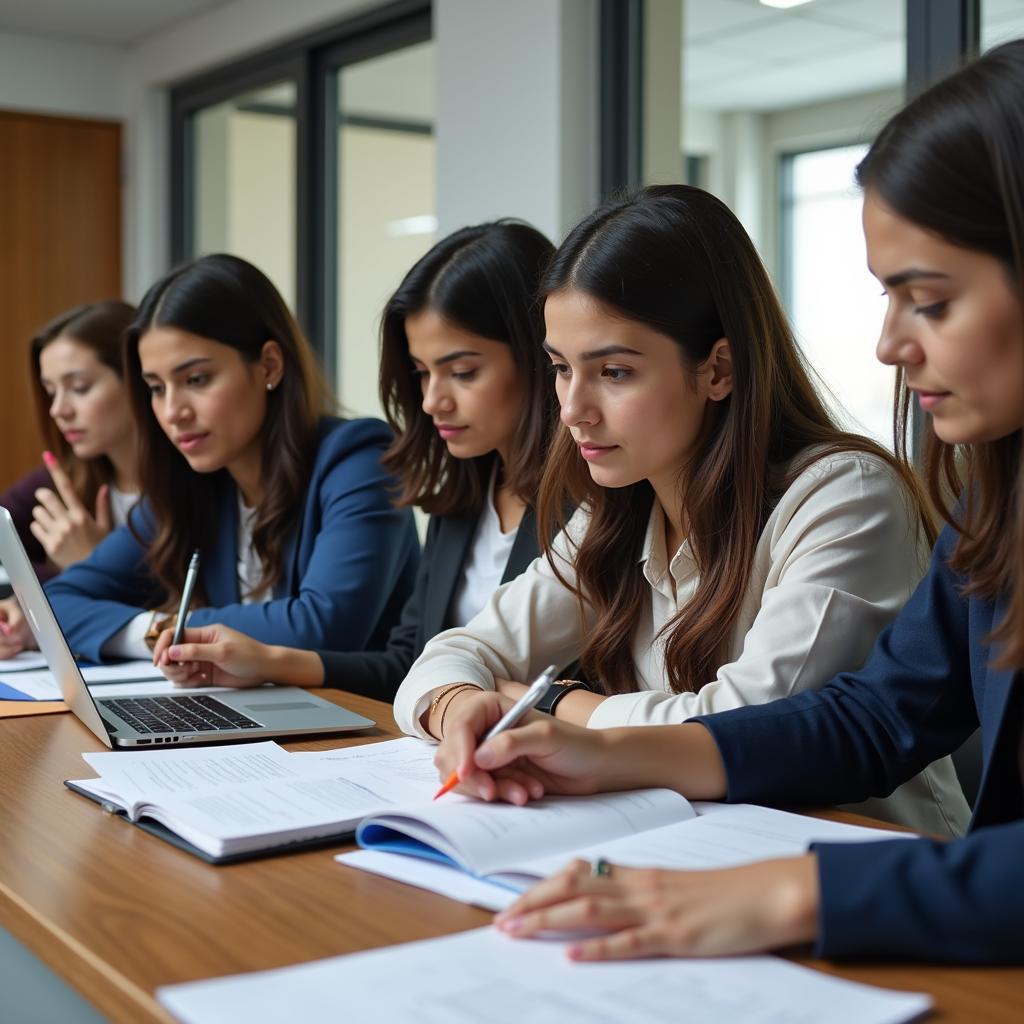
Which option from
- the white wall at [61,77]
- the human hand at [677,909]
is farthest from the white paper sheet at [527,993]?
the white wall at [61,77]

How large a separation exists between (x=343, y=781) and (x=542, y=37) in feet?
8.44

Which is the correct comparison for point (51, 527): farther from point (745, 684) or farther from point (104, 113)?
point (104, 113)

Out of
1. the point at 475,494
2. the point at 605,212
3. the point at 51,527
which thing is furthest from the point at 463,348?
the point at 51,527

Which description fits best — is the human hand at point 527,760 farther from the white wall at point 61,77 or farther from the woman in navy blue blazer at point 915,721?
the white wall at point 61,77

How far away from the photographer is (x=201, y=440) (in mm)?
2271

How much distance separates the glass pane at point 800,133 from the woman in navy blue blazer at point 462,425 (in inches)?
58.2

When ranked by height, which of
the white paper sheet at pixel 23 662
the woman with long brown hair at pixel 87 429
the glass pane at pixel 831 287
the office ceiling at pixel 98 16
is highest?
the office ceiling at pixel 98 16

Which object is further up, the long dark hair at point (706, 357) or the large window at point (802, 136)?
the large window at point (802, 136)

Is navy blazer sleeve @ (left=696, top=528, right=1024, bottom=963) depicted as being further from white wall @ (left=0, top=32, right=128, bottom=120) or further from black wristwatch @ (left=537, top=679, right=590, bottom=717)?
white wall @ (left=0, top=32, right=128, bottom=120)

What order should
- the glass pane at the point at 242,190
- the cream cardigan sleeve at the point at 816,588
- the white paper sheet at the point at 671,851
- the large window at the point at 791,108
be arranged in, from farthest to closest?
the glass pane at the point at 242,190, the large window at the point at 791,108, the cream cardigan sleeve at the point at 816,588, the white paper sheet at the point at 671,851

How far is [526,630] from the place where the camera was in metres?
1.59

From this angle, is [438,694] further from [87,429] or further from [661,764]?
[87,429]

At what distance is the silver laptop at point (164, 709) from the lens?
4.50ft

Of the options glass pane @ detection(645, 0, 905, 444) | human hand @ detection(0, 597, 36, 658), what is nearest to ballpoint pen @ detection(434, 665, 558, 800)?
human hand @ detection(0, 597, 36, 658)
